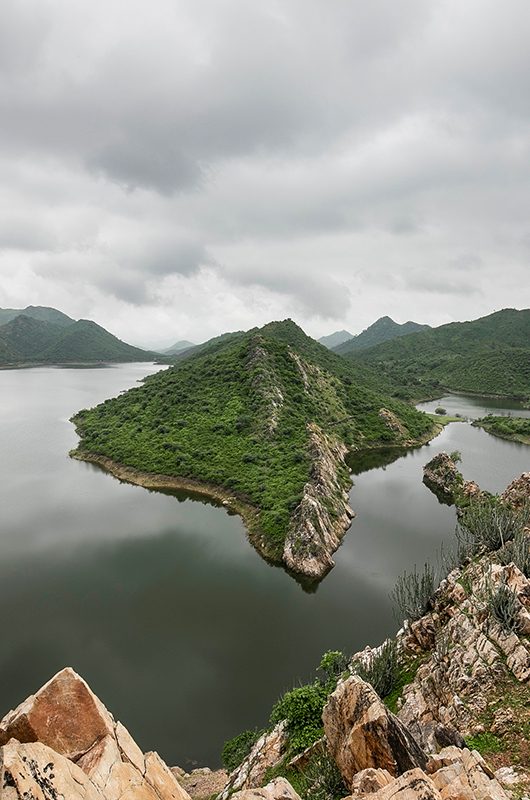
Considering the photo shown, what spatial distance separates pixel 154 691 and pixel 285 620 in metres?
11.0

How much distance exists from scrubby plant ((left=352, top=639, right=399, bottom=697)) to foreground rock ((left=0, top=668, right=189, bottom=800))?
11.9 meters

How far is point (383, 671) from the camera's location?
20.1 m

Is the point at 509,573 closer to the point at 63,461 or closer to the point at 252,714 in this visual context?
the point at 252,714

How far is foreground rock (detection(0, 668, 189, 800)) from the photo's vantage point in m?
8.88

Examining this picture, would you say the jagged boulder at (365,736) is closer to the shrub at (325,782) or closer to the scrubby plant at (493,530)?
the shrub at (325,782)

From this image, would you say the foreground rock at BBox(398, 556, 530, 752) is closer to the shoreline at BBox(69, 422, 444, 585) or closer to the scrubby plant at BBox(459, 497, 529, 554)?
the scrubby plant at BBox(459, 497, 529, 554)

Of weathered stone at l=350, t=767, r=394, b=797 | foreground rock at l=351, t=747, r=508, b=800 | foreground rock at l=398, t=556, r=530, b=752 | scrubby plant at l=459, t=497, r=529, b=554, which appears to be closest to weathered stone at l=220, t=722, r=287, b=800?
foreground rock at l=398, t=556, r=530, b=752

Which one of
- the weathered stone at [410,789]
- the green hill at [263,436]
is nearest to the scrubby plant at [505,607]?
the weathered stone at [410,789]

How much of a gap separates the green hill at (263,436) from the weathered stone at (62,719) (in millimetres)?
29766

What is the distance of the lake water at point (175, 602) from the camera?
24.8m

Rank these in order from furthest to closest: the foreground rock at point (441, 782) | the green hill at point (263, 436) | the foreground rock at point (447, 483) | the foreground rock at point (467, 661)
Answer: the foreground rock at point (447, 483)
the green hill at point (263, 436)
the foreground rock at point (467, 661)
the foreground rock at point (441, 782)

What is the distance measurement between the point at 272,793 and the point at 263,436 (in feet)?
190

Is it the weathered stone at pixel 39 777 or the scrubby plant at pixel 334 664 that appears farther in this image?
the scrubby plant at pixel 334 664

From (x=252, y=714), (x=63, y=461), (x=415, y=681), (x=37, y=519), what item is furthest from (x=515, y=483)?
(x=63, y=461)
